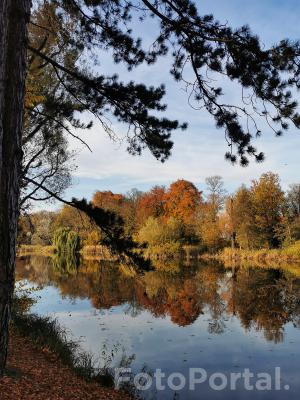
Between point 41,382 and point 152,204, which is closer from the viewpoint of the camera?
point 41,382

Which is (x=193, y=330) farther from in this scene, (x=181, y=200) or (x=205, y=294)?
(x=181, y=200)

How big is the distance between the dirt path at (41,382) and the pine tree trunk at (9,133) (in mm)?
3179

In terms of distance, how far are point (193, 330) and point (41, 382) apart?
768cm

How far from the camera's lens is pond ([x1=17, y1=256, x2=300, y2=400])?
368 inches

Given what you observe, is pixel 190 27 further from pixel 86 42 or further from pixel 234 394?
pixel 234 394

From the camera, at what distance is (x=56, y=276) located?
30.8 metres

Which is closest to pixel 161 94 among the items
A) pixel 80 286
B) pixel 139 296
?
pixel 139 296

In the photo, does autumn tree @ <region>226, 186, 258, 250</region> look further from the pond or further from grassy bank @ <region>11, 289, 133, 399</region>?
grassy bank @ <region>11, 289, 133, 399</region>

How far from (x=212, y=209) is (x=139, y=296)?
28048 millimetres

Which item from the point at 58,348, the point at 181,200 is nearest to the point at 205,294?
the point at 58,348

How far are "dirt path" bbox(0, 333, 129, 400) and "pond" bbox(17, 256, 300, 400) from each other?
138cm

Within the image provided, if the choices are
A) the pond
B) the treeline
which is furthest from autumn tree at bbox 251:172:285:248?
the pond

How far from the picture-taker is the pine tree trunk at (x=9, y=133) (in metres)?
3.36

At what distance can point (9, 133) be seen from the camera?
3.43m
